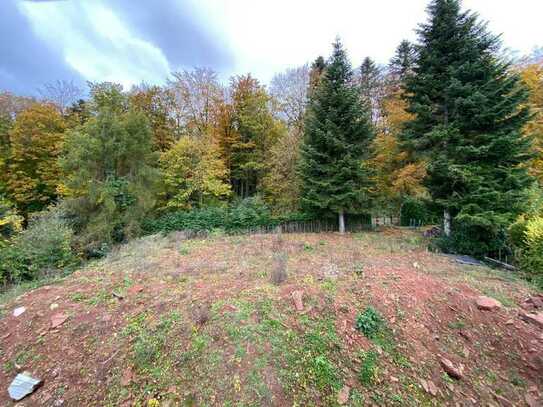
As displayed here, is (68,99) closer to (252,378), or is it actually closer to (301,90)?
(301,90)

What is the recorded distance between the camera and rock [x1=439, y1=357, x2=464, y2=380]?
2.93 meters

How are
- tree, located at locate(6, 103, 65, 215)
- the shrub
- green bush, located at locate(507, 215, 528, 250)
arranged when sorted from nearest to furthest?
1. the shrub
2. green bush, located at locate(507, 215, 528, 250)
3. tree, located at locate(6, 103, 65, 215)

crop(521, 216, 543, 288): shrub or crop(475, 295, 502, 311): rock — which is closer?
crop(475, 295, 502, 311): rock

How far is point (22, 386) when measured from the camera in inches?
109

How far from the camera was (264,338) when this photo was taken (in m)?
3.19

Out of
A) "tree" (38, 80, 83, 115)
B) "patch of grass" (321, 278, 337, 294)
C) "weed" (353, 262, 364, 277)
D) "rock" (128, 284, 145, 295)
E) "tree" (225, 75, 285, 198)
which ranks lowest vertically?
"rock" (128, 284, 145, 295)

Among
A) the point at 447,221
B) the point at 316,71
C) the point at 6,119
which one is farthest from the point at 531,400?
the point at 6,119

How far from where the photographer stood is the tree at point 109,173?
10.8 metres

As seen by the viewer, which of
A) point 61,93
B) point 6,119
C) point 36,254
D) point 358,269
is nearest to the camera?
point 358,269

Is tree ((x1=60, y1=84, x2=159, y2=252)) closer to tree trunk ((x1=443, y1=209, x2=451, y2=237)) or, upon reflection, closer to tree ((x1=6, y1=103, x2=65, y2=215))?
tree ((x1=6, y1=103, x2=65, y2=215))

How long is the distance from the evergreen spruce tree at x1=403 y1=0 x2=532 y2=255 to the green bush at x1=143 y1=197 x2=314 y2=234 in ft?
21.7

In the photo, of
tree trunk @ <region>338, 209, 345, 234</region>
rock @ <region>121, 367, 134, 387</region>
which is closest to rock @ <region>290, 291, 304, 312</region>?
rock @ <region>121, 367, 134, 387</region>

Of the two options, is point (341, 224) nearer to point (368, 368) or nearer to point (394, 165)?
point (394, 165)

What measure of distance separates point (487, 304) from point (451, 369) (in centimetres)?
184
